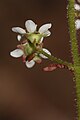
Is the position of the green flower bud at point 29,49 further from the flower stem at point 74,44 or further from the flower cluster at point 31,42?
the flower stem at point 74,44

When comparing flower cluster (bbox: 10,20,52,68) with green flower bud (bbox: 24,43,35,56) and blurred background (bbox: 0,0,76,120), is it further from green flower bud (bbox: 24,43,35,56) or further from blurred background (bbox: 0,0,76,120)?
blurred background (bbox: 0,0,76,120)

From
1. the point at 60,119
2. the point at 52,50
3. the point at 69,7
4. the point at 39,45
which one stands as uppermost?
the point at 69,7

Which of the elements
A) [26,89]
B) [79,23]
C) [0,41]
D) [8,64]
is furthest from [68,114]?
[79,23]

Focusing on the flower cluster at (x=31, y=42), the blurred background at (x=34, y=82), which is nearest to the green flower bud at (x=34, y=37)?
the flower cluster at (x=31, y=42)

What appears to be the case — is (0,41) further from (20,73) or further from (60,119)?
(60,119)

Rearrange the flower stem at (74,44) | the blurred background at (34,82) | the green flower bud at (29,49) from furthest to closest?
the blurred background at (34,82)
the green flower bud at (29,49)
the flower stem at (74,44)

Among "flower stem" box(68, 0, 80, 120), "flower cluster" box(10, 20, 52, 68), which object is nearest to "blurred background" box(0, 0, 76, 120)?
"flower cluster" box(10, 20, 52, 68)

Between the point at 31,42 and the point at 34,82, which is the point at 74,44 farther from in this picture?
→ the point at 34,82

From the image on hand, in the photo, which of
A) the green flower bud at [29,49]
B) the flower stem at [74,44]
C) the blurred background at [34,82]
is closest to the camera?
the flower stem at [74,44]
